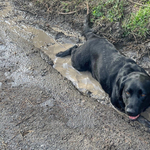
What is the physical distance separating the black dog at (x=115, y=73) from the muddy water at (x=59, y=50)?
0.47ft

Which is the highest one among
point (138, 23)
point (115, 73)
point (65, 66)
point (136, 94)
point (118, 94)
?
point (138, 23)

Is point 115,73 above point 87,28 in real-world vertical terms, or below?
below

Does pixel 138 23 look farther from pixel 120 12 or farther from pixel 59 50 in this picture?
pixel 59 50

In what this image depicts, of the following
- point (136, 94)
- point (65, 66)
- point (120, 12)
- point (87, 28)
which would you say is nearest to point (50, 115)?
point (136, 94)

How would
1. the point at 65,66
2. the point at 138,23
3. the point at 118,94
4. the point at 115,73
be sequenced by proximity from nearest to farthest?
the point at 118,94 → the point at 115,73 → the point at 65,66 → the point at 138,23

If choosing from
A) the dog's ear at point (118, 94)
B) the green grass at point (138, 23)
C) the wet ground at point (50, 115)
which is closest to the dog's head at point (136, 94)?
the dog's ear at point (118, 94)

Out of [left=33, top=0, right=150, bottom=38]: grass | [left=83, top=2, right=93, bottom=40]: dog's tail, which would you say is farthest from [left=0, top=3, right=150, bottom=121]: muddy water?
[left=33, top=0, right=150, bottom=38]: grass

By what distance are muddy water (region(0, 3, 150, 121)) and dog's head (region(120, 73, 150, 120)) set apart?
0.56 metres

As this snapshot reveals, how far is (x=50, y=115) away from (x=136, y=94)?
1442mm

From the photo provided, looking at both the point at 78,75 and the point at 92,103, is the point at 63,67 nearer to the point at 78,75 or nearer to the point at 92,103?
the point at 78,75

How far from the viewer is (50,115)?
3098mm

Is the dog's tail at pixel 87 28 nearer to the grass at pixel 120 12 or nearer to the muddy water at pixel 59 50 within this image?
the grass at pixel 120 12

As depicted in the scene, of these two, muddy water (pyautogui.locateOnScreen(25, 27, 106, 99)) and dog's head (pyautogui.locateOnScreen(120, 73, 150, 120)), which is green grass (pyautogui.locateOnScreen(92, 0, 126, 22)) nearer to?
muddy water (pyautogui.locateOnScreen(25, 27, 106, 99))

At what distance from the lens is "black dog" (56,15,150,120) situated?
2867mm
